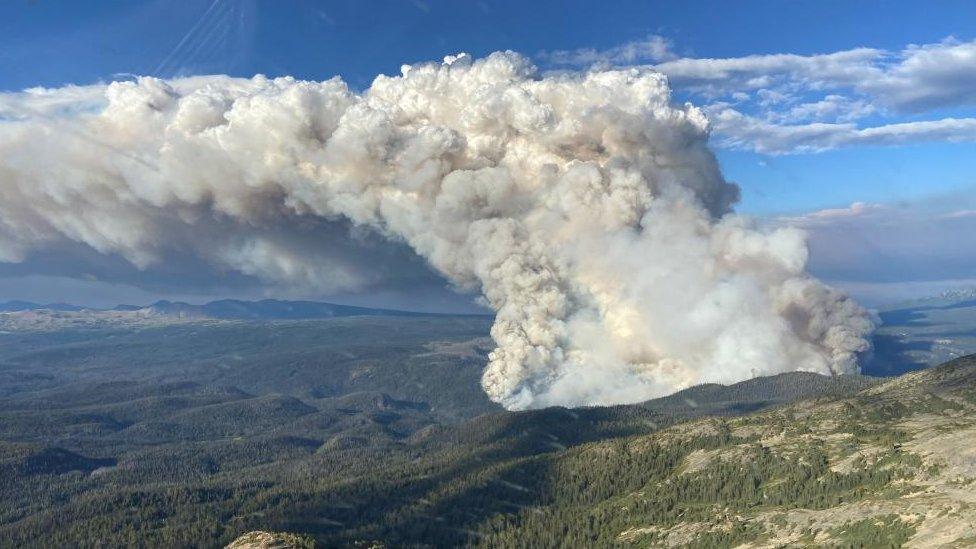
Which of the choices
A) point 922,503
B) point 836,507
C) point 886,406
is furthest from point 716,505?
point 886,406

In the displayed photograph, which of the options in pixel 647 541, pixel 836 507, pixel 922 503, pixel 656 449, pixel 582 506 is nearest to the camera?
pixel 922 503

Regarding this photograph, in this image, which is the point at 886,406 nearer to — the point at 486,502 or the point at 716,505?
the point at 716,505

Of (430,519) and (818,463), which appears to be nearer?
(818,463)

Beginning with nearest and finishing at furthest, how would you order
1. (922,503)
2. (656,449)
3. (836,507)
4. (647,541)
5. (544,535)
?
(922,503) < (836,507) < (647,541) < (544,535) < (656,449)

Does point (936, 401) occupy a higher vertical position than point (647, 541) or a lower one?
higher

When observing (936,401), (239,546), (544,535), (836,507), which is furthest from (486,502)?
(936,401)

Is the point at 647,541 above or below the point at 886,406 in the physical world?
below

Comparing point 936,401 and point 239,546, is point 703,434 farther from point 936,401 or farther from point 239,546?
point 239,546

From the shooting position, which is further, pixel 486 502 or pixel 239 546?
pixel 486 502

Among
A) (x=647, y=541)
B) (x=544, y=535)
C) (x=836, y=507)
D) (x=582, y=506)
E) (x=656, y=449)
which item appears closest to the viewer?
(x=836, y=507)
